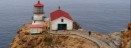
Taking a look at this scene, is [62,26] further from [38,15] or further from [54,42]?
[54,42]

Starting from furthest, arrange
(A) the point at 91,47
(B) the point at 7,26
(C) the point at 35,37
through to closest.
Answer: (B) the point at 7,26
(C) the point at 35,37
(A) the point at 91,47

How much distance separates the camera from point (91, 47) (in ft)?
156

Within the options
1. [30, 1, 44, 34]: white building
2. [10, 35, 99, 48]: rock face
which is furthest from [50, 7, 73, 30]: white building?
[10, 35, 99, 48]: rock face

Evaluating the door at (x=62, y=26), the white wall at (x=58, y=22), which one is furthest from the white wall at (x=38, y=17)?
the door at (x=62, y=26)

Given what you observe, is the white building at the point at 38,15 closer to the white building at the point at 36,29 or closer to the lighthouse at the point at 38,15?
the lighthouse at the point at 38,15

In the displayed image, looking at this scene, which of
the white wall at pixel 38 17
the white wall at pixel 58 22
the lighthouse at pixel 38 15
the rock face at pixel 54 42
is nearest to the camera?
the rock face at pixel 54 42

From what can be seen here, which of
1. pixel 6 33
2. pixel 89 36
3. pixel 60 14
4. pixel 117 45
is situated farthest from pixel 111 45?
pixel 6 33

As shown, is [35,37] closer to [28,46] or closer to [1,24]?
[28,46]

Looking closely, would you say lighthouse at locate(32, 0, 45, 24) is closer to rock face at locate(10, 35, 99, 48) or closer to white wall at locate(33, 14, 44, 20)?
white wall at locate(33, 14, 44, 20)

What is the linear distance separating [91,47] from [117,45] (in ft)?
17.3

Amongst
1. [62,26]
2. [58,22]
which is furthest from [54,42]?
[62,26]

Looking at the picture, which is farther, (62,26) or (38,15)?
(38,15)

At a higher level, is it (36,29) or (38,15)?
(38,15)

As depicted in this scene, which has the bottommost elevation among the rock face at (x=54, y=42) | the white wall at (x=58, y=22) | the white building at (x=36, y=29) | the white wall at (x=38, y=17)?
the rock face at (x=54, y=42)
